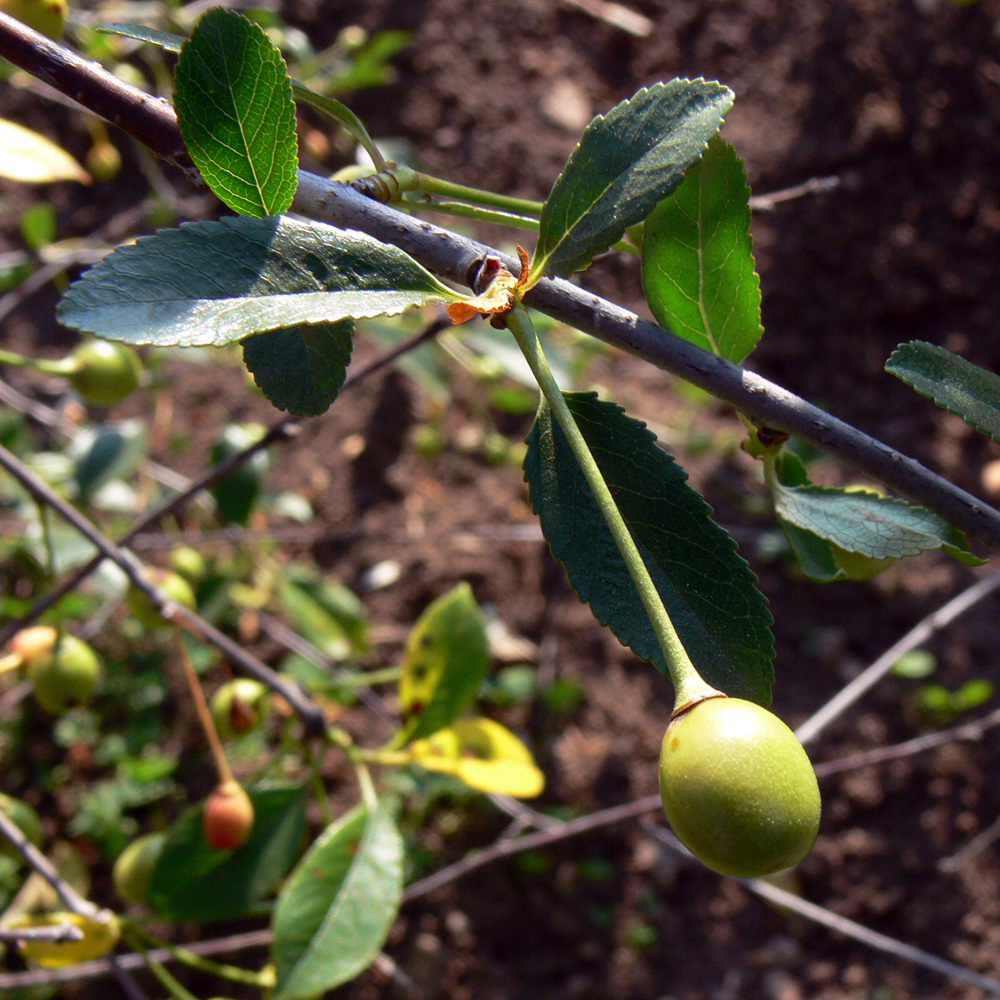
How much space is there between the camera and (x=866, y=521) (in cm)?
75

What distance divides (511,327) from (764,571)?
159 cm

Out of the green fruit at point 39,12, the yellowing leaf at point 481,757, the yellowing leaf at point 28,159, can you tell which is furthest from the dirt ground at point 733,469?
the green fruit at point 39,12

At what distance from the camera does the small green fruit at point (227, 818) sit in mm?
1227

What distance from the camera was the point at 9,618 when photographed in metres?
1.96

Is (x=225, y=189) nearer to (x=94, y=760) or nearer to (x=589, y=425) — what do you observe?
(x=589, y=425)

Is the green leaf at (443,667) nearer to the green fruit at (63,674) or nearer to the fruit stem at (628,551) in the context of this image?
the green fruit at (63,674)

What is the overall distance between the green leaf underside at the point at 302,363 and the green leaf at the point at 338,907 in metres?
0.84

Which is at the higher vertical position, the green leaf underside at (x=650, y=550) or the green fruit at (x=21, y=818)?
the green leaf underside at (x=650, y=550)

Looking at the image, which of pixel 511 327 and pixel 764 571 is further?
pixel 764 571

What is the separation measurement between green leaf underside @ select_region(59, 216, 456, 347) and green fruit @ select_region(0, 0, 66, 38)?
645 mm

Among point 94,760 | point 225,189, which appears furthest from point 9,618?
point 225,189

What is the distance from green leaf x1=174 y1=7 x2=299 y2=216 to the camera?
621 mm

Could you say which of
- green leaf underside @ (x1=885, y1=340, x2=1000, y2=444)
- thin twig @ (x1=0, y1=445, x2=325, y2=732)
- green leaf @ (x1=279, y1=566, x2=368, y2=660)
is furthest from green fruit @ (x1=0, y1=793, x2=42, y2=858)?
green leaf underside @ (x1=885, y1=340, x2=1000, y2=444)

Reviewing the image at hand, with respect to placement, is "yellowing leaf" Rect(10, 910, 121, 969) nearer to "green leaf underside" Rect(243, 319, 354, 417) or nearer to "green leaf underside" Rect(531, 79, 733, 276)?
"green leaf underside" Rect(243, 319, 354, 417)
